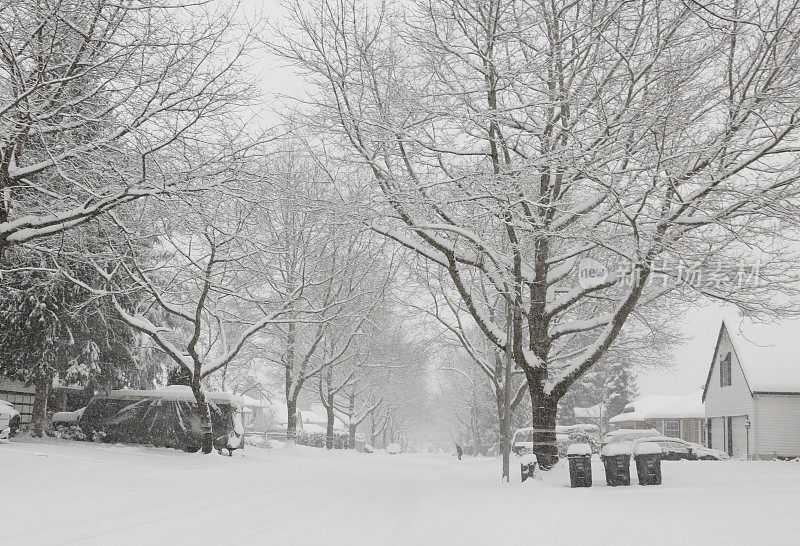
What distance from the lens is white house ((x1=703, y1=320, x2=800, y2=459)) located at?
30.8 m

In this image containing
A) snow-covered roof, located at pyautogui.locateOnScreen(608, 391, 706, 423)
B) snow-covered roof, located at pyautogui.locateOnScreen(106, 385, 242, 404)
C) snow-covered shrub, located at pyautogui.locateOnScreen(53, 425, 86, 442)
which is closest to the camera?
snow-covered shrub, located at pyautogui.locateOnScreen(53, 425, 86, 442)

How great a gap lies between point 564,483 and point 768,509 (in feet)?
20.0

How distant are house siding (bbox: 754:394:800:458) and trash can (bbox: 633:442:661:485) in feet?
68.8

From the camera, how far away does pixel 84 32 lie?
36.2ft

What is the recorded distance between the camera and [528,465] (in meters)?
14.8

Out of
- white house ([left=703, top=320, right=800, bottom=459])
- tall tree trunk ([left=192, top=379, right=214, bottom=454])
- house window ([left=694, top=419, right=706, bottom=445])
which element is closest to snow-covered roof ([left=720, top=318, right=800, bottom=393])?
white house ([left=703, top=320, right=800, bottom=459])

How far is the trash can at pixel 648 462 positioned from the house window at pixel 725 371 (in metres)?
25.1

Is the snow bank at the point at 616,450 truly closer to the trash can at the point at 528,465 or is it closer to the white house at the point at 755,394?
the trash can at the point at 528,465

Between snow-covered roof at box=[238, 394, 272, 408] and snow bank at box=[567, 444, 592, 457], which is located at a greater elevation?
snow bank at box=[567, 444, 592, 457]

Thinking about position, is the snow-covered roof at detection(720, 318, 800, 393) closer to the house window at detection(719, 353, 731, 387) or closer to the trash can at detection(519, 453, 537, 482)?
the house window at detection(719, 353, 731, 387)

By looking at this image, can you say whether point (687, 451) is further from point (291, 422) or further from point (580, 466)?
point (580, 466)

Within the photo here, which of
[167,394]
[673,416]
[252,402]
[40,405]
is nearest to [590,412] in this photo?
[673,416]

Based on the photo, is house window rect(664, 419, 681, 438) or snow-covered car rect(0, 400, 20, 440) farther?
house window rect(664, 419, 681, 438)

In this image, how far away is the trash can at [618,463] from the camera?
13500 mm
